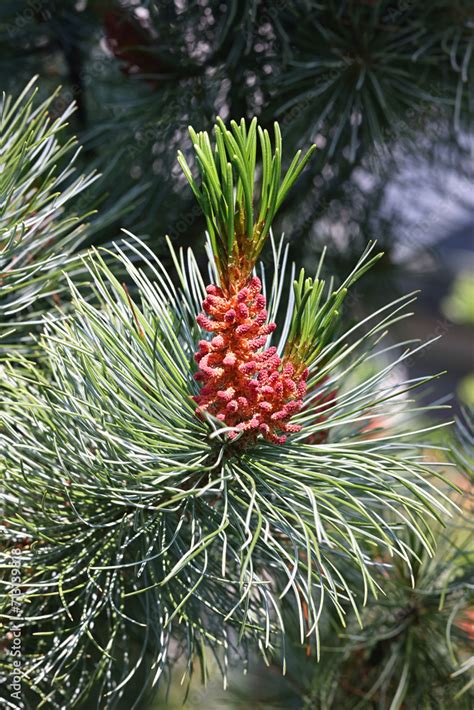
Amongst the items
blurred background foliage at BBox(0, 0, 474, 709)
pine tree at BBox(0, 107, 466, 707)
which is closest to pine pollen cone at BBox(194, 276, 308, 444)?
pine tree at BBox(0, 107, 466, 707)

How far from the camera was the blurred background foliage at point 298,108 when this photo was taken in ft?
1.70

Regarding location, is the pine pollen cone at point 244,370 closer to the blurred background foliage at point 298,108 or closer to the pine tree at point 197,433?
the pine tree at point 197,433

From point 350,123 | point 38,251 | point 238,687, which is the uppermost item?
point 350,123

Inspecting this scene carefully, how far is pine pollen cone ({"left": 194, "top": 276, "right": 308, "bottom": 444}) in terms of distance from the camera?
1.09 feet

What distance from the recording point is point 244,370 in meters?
0.33

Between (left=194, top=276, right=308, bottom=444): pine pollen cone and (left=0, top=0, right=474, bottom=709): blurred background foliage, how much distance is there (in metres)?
0.17

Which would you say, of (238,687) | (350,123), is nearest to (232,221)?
(350,123)

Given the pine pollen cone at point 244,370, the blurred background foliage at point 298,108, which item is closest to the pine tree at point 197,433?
the pine pollen cone at point 244,370

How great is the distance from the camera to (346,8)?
1.90 ft

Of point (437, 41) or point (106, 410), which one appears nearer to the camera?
point (106, 410)

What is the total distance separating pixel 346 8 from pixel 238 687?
547mm

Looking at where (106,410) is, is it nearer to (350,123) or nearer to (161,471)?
(161,471)

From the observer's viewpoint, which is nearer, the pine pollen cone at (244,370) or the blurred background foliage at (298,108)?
the pine pollen cone at (244,370)

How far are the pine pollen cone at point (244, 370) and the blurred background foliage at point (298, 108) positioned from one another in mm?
174
